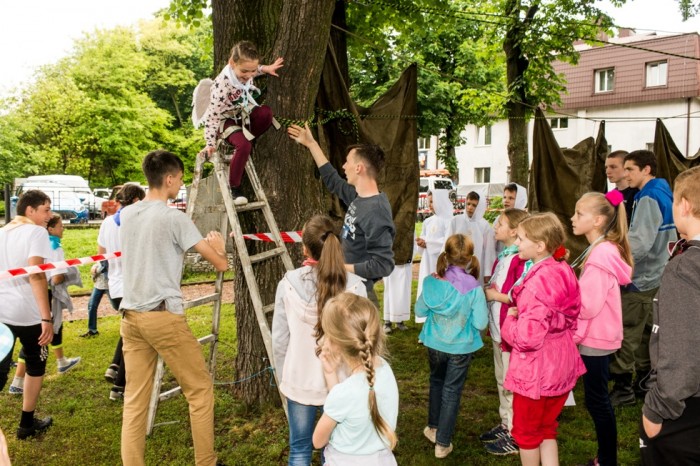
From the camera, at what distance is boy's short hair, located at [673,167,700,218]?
2.16 m

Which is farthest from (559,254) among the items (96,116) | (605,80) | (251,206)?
(605,80)

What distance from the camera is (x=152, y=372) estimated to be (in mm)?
3385

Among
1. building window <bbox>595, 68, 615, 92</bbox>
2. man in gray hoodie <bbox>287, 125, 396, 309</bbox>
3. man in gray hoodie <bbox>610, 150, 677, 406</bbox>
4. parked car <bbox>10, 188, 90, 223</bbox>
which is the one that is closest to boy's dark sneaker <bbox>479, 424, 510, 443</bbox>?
man in gray hoodie <bbox>610, 150, 677, 406</bbox>

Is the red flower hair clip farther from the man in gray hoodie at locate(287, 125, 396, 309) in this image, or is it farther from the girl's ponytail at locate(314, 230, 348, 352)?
the girl's ponytail at locate(314, 230, 348, 352)

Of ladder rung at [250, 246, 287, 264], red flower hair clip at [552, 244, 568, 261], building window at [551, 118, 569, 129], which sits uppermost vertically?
building window at [551, 118, 569, 129]

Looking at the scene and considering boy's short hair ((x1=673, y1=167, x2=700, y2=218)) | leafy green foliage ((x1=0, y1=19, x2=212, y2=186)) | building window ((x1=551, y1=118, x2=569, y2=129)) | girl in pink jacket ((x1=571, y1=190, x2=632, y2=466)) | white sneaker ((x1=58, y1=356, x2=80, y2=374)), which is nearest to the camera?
boy's short hair ((x1=673, y1=167, x2=700, y2=218))

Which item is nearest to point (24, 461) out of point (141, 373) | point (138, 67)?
point (141, 373)

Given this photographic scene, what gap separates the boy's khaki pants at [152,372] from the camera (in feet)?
10.6

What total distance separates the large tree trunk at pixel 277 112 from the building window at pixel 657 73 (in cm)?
3139

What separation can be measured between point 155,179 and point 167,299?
73 cm

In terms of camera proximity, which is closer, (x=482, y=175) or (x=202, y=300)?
(x=202, y=300)

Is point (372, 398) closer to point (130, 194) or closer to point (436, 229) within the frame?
point (130, 194)

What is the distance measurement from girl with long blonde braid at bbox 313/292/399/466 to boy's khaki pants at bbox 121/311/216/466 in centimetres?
131

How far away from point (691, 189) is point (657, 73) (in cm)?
3292
